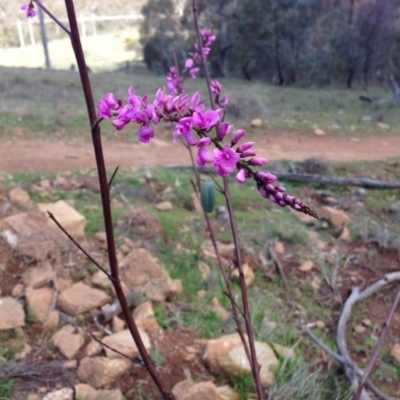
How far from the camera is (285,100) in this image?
16.9m

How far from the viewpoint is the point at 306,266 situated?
447 centimetres

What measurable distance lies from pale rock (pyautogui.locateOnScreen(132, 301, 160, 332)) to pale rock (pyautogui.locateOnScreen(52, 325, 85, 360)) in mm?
360

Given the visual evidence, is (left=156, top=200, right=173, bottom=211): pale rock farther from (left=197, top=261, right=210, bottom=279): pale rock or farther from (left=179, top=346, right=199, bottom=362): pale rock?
(left=179, top=346, right=199, bottom=362): pale rock

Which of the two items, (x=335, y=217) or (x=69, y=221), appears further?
(x=335, y=217)

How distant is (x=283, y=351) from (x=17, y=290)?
1.70 m

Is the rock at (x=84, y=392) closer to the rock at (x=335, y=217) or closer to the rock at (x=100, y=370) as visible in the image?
the rock at (x=100, y=370)

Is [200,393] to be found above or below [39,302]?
below

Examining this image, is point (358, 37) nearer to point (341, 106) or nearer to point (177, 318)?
point (341, 106)

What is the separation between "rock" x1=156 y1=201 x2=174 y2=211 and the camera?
5.25 meters

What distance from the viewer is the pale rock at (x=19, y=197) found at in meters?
4.35

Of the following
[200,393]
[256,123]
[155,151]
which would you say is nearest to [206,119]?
[200,393]

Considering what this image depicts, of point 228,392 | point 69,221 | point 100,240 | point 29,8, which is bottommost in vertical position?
point 228,392

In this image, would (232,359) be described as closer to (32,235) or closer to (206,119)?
(32,235)

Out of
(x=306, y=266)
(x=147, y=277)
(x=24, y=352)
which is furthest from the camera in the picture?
(x=306, y=266)
